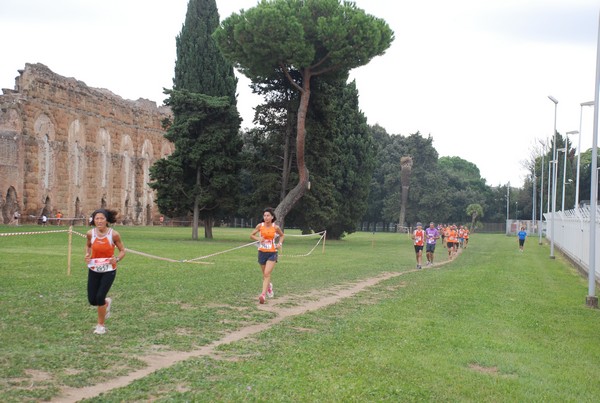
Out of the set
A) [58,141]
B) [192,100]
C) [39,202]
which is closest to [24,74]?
[58,141]

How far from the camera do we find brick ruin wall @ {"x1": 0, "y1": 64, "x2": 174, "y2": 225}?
47375mm

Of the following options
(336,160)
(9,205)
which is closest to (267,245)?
(336,160)

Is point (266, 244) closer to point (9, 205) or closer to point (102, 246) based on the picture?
point (102, 246)

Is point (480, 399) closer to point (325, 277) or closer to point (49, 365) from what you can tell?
point (49, 365)

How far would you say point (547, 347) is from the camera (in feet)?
32.1

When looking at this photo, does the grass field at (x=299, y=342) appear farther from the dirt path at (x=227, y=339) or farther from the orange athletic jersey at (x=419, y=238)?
the orange athletic jersey at (x=419, y=238)

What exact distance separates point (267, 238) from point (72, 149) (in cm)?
4619

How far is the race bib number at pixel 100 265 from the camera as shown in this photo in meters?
9.09

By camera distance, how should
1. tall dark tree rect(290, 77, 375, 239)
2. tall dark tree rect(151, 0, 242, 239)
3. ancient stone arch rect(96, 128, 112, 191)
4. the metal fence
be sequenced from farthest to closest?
ancient stone arch rect(96, 128, 112, 191), tall dark tree rect(290, 77, 375, 239), tall dark tree rect(151, 0, 242, 239), the metal fence

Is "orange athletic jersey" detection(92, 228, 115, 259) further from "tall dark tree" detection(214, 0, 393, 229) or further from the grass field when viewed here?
"tall dark tree" detection(214, 0, 393, 229)

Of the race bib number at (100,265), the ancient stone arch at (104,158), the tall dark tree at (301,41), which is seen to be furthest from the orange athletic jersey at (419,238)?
the ancient stone arch at (104,158)

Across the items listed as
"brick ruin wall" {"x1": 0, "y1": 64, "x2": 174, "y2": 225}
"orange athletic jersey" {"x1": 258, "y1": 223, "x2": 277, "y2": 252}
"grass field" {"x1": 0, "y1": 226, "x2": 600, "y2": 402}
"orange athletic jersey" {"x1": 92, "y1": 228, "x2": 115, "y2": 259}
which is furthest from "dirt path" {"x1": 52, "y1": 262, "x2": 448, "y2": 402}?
"brick ruin wall" {"x1": 0, "y1": 64, "x2": 174, "y2": 225}

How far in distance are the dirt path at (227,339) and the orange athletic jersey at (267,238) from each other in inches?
42.2

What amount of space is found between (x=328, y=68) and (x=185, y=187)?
11.5 m
